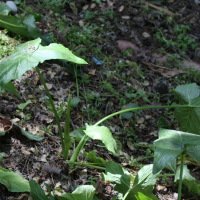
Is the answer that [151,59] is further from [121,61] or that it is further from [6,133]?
[6,133]

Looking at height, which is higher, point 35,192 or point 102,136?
point 102,136

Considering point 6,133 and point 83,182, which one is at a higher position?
point 6,133

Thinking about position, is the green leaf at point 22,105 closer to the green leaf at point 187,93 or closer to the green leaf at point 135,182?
the green leaf at point 135,182

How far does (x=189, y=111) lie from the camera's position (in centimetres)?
172

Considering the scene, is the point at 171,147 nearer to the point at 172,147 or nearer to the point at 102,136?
the point at 172,147

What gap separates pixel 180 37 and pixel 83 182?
9.92 feet

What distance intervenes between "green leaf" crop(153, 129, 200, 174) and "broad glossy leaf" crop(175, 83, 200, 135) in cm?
49

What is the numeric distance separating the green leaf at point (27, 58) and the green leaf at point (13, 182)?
55 cm

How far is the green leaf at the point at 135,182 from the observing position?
4.34ft

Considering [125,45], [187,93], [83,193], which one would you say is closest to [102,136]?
[83,193]

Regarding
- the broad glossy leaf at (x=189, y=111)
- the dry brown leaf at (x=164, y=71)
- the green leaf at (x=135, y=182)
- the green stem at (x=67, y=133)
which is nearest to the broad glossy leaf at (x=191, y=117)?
the broad glossy leaf at (x=189, y=111)

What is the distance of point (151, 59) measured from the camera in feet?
10.1

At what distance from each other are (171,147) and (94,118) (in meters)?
1.07

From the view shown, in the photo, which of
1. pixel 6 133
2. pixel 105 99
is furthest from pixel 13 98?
pixel 105 99
